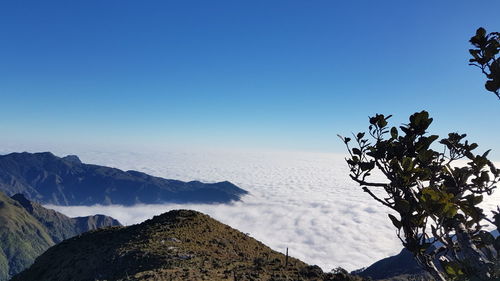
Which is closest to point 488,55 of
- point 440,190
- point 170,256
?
point 440,190

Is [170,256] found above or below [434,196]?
below

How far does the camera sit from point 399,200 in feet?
22.4

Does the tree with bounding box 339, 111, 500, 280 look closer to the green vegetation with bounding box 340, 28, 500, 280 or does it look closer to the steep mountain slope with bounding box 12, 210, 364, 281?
the green vegetation with bounding box 340, 28, 500, 280

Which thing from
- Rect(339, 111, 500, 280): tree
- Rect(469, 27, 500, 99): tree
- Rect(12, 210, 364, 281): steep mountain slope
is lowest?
Rect(12, 210, 364, 281): steep mountain slope

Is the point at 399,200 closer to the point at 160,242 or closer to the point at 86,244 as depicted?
the point at 160,242

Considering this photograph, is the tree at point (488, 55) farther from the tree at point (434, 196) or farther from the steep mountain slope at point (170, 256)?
the steep mountain slope at point (170, 256)

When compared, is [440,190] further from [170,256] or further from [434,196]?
[170,256]

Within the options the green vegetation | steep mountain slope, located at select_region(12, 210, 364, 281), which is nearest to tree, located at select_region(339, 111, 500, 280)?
the green vegetation

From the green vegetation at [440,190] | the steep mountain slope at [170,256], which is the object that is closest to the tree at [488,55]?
the green vegetation at [440,190]

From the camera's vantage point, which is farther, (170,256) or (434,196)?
(170,256)

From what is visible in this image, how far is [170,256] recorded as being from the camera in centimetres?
3806

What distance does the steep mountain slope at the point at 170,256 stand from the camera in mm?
32312

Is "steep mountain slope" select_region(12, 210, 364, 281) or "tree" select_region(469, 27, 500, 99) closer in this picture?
"tree" select_region(469, 27, 500, 99)

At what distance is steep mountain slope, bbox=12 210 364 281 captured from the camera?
32312 mm
